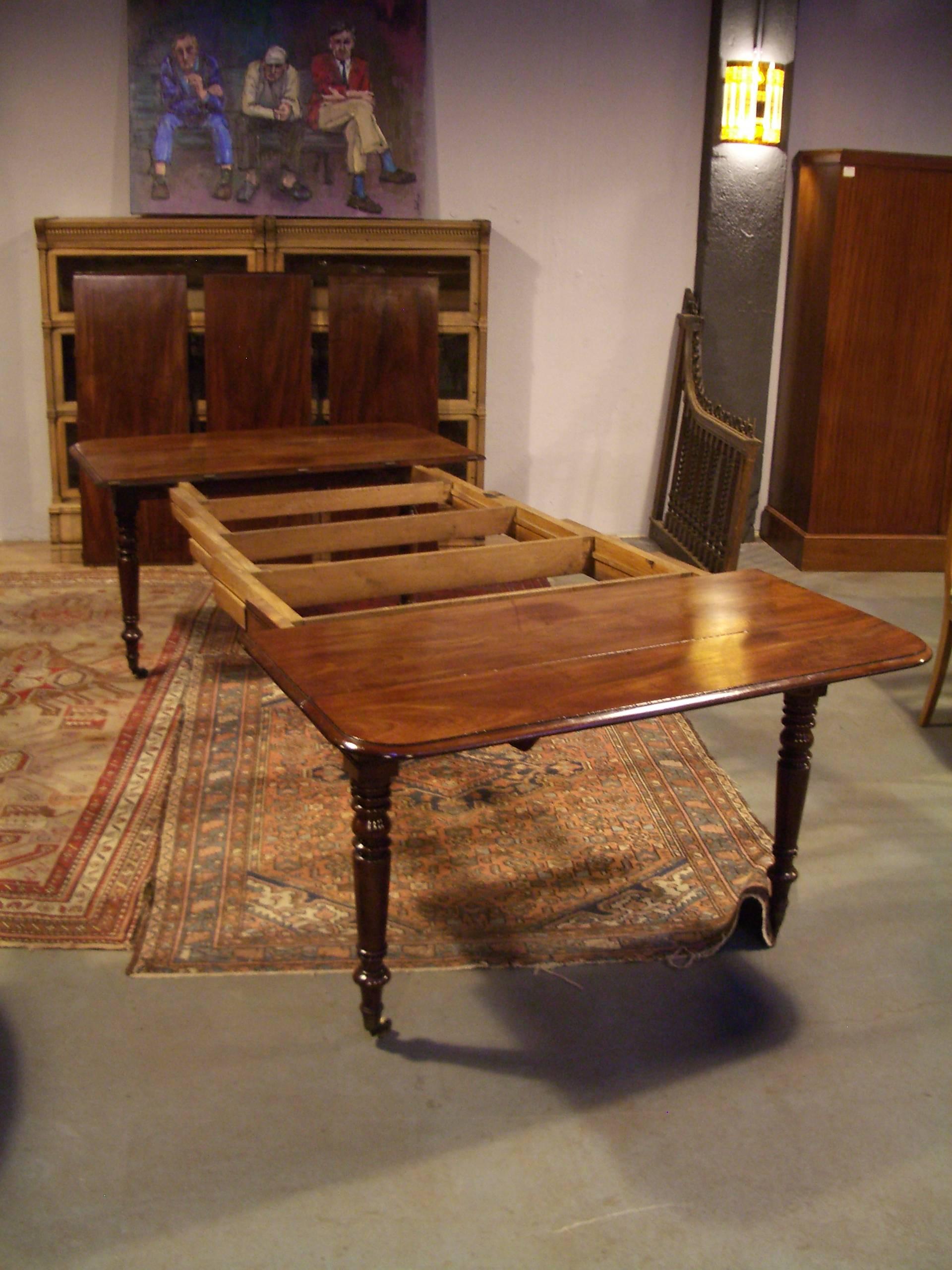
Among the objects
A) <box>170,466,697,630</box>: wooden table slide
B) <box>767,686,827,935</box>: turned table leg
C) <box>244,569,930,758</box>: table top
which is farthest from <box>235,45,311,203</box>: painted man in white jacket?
<box>767,686,827,935</box>: turned table leg

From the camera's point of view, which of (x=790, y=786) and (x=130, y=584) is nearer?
(x=790, y=786)

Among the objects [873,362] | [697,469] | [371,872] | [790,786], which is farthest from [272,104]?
[371,872]

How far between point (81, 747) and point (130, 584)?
68 cm

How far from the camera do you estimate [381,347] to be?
5.50 m

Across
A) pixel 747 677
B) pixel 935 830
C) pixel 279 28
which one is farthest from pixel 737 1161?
pixel 279 28

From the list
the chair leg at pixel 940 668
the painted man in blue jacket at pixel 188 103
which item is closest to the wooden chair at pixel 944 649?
the chair leg at pixel 940 668

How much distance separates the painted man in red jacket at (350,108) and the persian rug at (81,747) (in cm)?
201

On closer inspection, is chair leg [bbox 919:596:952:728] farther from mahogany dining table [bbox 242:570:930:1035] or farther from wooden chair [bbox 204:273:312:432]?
wooden chair [bbox 204:273:312:432]

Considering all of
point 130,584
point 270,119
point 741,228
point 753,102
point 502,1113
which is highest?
point 753,102

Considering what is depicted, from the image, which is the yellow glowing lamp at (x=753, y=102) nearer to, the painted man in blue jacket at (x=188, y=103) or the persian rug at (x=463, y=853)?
the painted man in blue jacket at (x=188, y=103)

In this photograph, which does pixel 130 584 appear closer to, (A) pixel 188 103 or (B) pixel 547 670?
(B) pixel 547 670

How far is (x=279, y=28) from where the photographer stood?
5.36 meters

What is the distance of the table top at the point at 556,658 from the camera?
6.16 ft

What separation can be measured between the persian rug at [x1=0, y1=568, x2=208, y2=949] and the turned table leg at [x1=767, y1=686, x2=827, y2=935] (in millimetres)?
1385
